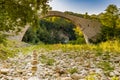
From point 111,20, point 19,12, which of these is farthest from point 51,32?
point 19,12

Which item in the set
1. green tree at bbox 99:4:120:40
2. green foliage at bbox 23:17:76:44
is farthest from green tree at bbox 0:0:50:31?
green foliage at bbox 23:17:76:44

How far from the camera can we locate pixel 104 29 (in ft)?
106

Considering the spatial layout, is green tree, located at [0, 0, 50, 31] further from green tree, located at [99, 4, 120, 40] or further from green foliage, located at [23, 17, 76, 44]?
green foliage, located at [23, 17, 76, 44]

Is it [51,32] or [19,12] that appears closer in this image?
[19,12]

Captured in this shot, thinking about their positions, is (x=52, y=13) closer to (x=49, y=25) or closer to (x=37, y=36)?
(x=37, y=36)

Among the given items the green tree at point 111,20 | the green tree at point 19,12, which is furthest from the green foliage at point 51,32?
the green tree at point 19,12

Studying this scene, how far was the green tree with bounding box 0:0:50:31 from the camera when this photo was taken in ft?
26.5

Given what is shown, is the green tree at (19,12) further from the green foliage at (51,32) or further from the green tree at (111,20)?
the green foliage at (51,32)

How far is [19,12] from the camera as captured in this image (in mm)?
8477

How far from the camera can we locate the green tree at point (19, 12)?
8.08m

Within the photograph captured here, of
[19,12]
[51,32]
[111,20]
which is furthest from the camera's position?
[51,32]

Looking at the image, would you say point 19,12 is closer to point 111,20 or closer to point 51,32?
point 111,20

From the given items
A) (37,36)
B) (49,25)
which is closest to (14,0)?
(37,36)

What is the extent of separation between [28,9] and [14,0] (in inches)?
19.7
